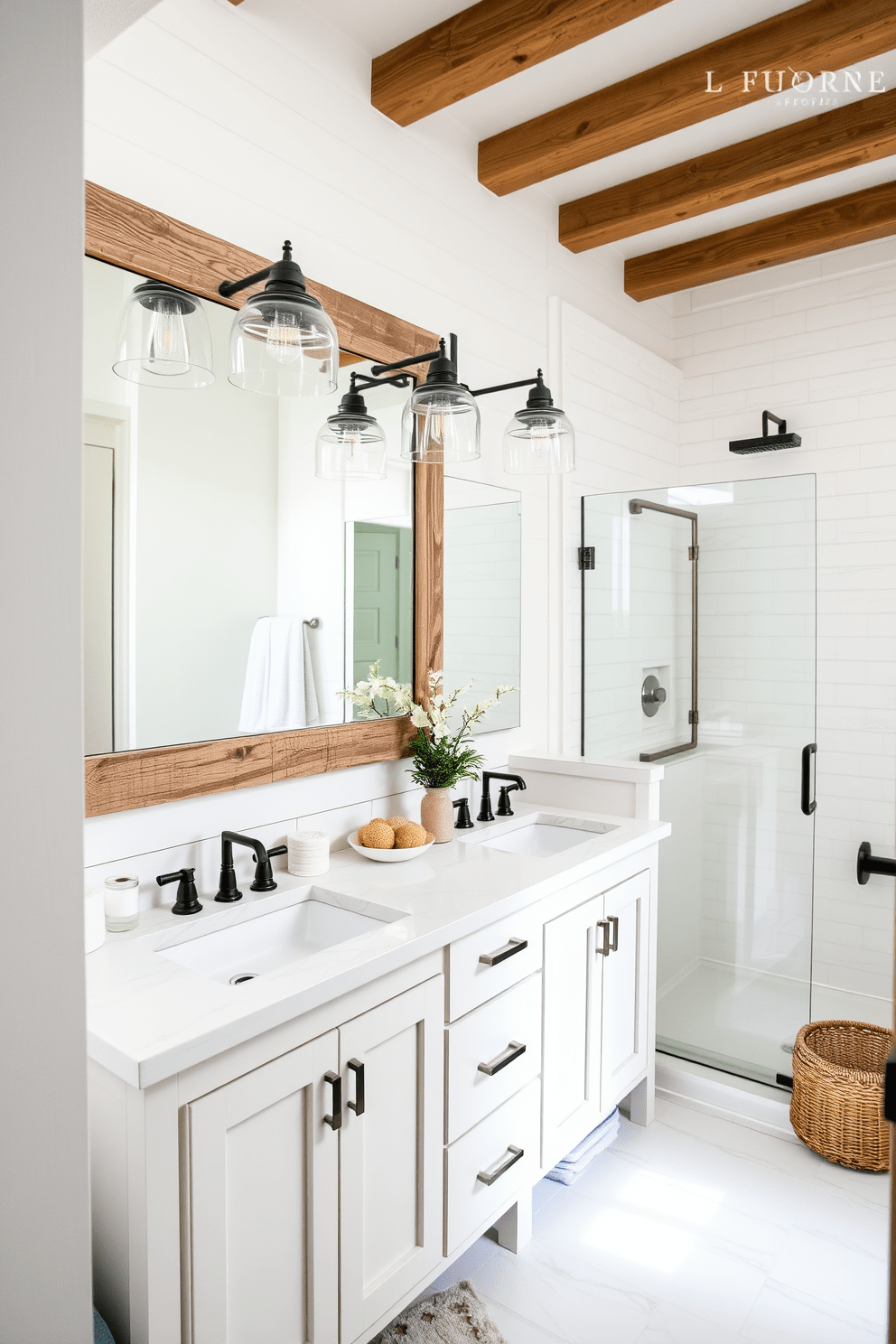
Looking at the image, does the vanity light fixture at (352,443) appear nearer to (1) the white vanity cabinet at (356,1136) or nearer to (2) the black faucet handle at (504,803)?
(2) the black faucet handle at (504,803)

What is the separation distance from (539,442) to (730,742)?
4.08 ft

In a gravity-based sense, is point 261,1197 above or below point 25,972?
below

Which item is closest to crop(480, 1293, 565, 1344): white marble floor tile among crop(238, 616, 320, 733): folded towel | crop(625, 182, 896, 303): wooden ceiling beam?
crop(238, 616, 320, 733): folded towel

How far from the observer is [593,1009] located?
2078 millimetres

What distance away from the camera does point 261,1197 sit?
1194 mm

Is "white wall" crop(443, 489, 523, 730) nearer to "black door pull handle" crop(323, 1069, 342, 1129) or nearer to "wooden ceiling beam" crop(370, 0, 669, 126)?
"wooden ceiling beam" crop(370, 0, 669, 126)

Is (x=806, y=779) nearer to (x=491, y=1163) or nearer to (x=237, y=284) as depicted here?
(x=491, y=1163)

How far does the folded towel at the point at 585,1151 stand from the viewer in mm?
2131

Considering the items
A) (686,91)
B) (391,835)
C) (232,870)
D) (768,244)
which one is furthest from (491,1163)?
(768,244)

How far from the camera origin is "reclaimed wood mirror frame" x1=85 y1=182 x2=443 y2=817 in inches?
58.2

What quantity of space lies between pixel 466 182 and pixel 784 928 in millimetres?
2512

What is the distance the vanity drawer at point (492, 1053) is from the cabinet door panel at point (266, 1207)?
34 centimetres

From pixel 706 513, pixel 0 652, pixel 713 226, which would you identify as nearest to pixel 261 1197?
pixel 0 652

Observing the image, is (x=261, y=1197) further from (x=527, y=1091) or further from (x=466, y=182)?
(x=466, y=182)
